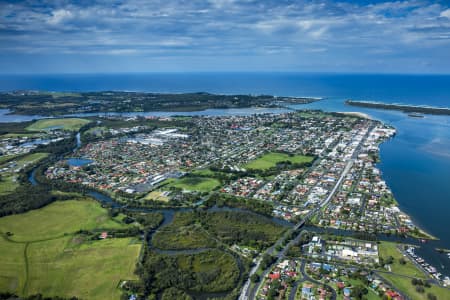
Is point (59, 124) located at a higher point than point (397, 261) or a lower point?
higher

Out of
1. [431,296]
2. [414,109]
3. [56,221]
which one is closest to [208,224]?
[56,221]

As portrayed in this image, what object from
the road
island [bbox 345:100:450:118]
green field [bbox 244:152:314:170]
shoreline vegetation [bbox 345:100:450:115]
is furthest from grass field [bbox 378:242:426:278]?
shoreline vegetation [bbox 345:100:450:115]

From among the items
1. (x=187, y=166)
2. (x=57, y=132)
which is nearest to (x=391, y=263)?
(x=187, y=166)

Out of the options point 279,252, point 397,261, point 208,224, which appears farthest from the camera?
point 208,224

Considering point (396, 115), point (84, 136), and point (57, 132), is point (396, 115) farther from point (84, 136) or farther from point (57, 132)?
point (57, 132)

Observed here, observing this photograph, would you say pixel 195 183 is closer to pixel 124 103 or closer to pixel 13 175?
pixel 13 175
